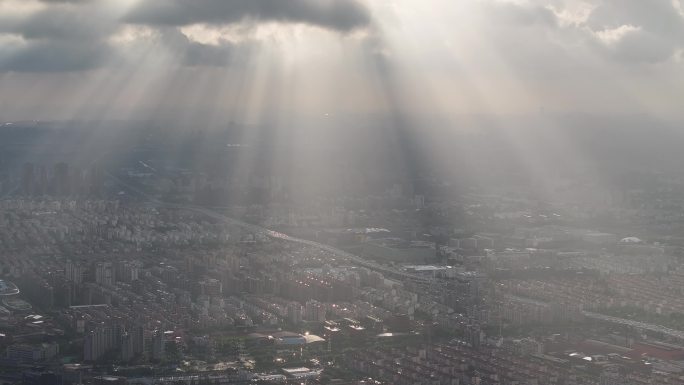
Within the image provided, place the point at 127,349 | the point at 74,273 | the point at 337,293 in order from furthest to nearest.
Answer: the point at 74,273 → the point at 337,293 → the point at 127,349

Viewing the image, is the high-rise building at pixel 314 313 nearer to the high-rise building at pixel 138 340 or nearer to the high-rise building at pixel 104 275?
the high-rise building at pixel 138 340

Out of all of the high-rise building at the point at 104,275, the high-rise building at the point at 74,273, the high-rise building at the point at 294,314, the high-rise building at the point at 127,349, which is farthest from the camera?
the high-rise building at the point at 104,275

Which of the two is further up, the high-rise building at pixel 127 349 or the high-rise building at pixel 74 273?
→ the high-rise building at pixel 74 273

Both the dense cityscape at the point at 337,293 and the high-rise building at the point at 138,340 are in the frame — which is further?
the high-rise building at the point at 138,340

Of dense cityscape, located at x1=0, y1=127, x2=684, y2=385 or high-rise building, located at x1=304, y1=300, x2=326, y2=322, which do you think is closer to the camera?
dense cityscape, located at x1=0, y1=127, x2=684, y2=385

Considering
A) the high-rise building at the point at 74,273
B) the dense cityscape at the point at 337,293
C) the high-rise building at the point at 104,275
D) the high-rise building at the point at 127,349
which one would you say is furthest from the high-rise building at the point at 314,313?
the high-rise building at the point at 74,273

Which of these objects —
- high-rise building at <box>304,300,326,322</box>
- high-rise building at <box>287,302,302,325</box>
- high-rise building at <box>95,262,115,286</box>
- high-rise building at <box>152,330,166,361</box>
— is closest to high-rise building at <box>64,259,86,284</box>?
high-rise building at <box>95,262,115,286</box>

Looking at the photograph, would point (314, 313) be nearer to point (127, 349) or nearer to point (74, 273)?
point (127, 349)

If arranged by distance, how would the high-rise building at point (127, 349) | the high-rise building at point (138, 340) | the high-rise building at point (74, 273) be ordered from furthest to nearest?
the high-rise building at point (74, 273) < the high-rise building at point (138, 340) < the high-rise building at point (127, 349)

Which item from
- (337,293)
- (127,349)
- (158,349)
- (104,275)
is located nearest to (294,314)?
(337,293)

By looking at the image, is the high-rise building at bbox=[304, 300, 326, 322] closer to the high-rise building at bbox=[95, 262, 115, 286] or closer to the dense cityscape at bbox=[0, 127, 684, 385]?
the dense cityscape at bbox=[0, 127, 684, 385]

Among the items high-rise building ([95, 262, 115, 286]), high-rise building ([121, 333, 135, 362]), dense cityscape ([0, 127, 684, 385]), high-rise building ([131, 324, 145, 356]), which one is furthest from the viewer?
high-rise building ([95, 262, 115, 286])

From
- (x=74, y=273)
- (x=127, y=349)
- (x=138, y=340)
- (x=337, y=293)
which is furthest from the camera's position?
(x=74, y=273)
